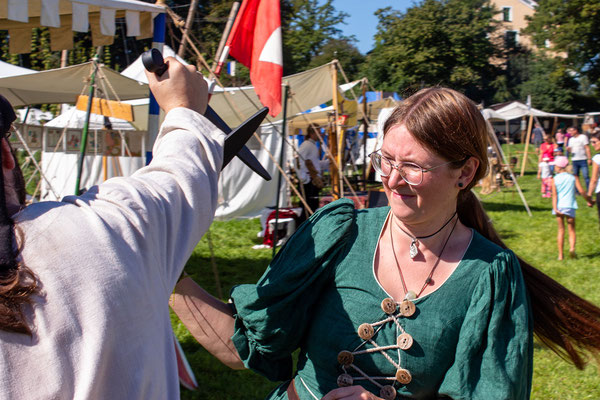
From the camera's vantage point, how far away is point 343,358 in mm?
1534

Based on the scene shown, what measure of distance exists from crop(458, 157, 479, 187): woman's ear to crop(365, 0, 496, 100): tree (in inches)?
1397

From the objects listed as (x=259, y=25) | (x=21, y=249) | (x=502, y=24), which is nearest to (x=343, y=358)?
(x=21, y=249)

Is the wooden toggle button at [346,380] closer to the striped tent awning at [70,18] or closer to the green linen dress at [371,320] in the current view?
the green linen dress at [371,320]

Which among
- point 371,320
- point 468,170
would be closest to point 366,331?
point 371,320

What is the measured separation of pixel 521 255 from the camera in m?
8.27

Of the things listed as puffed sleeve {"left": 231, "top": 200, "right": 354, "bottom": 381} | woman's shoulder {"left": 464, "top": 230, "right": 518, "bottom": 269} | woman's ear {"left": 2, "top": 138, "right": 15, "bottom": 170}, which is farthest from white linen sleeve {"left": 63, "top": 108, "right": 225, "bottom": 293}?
woman's shoulder {"left": 464, "top": 230, "right": 518, "bottom": 269}

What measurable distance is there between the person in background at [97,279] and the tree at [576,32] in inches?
1558

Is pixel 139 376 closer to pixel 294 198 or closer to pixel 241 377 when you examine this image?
pixel 241 377

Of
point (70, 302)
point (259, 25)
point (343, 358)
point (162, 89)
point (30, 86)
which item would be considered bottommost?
point (343, 358)

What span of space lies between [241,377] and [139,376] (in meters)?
3.57

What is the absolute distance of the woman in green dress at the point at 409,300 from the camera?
4.88ft

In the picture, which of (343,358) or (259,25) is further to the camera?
(259,25)

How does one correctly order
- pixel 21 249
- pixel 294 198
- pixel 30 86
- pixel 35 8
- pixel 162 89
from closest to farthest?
pixel 21 249 → pixel 162 89 → pixel 35 8 → pixel 30 86 → pixel 294 198

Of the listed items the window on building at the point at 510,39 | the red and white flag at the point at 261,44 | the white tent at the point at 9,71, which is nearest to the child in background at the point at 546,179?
the red and white flag at the point at 261,44
